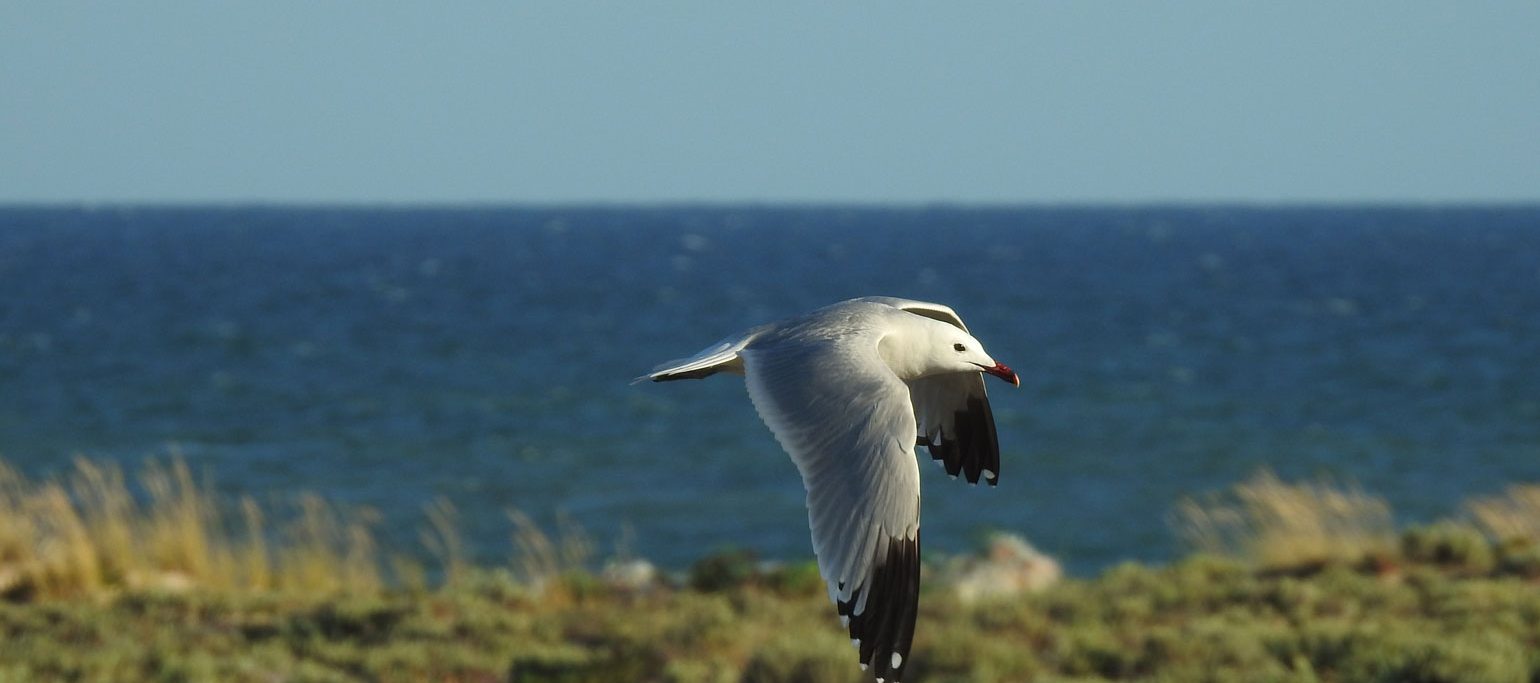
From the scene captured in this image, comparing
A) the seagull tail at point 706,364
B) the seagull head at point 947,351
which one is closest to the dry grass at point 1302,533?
the seagull head at point 947,351

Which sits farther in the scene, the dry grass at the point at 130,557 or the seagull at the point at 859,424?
the dry grass at the point at 130,557

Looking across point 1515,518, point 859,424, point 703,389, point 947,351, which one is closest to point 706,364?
point 859,424

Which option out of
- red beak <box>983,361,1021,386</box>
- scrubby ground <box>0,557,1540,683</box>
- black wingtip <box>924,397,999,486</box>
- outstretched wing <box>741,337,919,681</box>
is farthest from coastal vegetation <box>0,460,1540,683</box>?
outstretched wing <box>741,337,919,681</box>

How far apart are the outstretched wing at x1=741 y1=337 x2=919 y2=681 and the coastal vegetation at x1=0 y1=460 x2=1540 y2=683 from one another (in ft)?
12.2

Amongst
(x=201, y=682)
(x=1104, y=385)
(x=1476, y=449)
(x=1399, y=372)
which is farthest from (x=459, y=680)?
(x=1399, y=372)

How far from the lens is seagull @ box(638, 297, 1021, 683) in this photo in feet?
10.5

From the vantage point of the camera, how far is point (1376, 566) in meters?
9.79

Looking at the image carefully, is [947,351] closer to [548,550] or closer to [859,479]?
[859,479]

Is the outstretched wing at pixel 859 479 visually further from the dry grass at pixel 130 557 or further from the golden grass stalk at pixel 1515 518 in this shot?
the golden grass stalk at pixel 1515 518

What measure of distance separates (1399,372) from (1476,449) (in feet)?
28.5

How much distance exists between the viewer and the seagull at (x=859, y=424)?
3211 mm

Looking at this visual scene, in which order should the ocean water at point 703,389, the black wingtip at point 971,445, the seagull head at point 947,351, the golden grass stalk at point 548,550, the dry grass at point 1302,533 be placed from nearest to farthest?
1. the seagull head at point 947,351
2. the black wingtip at point 971,445
3. the dry grass at point 1302,533
4. the golden grass stalk at point 548,550
5. the ocean water at point 703,389

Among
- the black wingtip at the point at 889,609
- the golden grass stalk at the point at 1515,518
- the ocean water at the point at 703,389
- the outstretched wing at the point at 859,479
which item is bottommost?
the ocean water at the point at 703,389

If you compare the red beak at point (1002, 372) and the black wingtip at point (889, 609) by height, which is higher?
the red beak at point (1002, 372)
